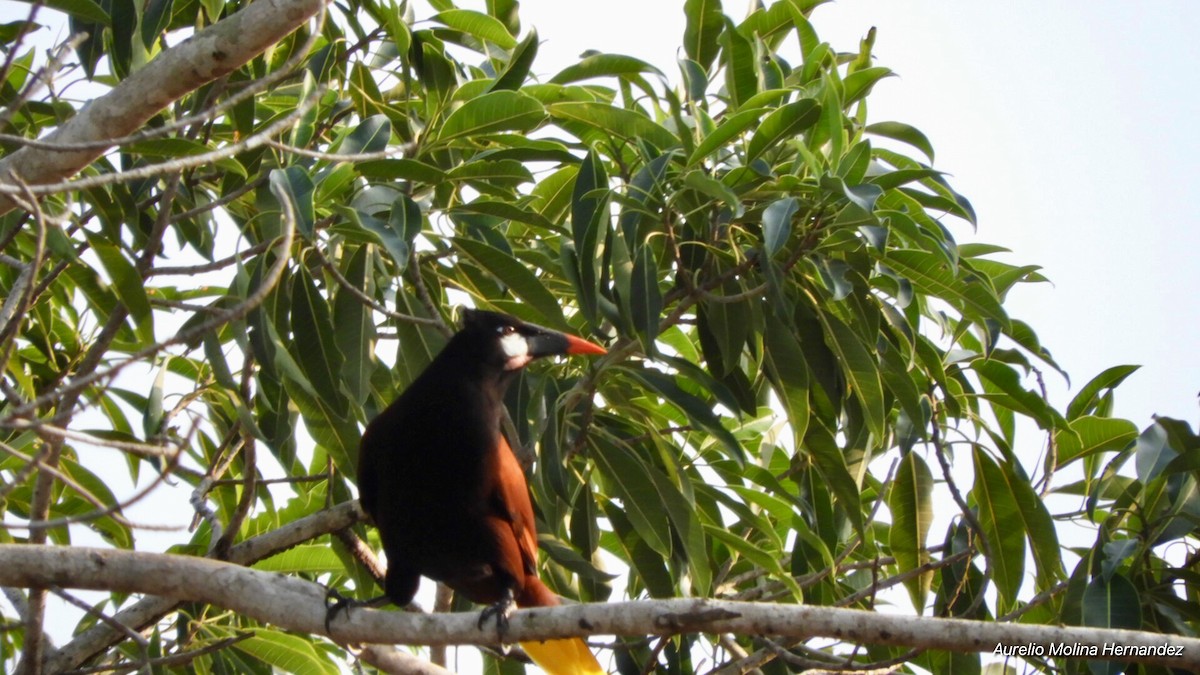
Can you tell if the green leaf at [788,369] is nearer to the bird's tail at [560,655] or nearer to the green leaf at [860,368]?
the green leaf at [860,368]

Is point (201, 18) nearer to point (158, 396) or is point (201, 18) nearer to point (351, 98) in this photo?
point (351, 98)

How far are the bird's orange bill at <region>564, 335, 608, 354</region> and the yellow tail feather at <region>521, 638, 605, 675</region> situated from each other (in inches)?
28.2

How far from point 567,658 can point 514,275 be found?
38.6 inches

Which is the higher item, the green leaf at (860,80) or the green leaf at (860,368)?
the green leaf at (860,80)

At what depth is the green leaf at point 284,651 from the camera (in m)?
3.04

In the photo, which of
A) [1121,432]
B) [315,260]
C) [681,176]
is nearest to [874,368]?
[681,176]

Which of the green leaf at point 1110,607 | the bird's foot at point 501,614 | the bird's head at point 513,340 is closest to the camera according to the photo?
the bird's foot at point 501,614

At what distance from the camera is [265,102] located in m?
3.45

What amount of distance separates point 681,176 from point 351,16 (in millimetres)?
1176

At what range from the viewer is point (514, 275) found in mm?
2725

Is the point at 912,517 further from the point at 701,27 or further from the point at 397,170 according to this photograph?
the point at 397,170

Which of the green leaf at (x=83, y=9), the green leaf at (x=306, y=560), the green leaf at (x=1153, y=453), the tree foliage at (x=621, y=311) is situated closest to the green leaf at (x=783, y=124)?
the tree foliage at (x=621, y=311)

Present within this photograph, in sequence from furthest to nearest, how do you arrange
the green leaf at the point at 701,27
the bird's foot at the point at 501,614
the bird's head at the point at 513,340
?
the green leaf at the point at 701,27, the bird's head at the point at 513,340, the bird's foot at the point at 501,614

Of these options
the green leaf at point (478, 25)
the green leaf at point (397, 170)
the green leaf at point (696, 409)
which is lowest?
the green leaf at point (696, 409)
